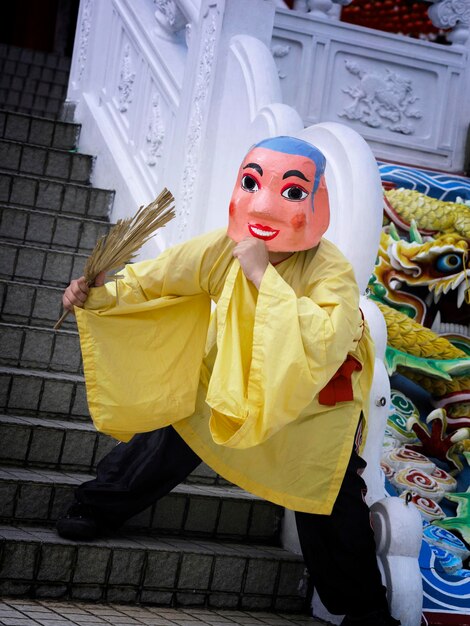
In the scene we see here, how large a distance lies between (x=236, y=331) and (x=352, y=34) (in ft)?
13.2

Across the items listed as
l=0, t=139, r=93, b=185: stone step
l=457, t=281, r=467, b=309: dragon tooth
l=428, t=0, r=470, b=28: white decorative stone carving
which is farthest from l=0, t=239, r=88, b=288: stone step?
l=428, t=0, r=470, b=28: white decorative stone carving

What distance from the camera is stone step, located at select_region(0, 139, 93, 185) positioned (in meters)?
6.81

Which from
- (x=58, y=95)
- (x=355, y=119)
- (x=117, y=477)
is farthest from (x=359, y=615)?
(x=58, y=95)

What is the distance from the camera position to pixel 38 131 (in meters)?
7.43

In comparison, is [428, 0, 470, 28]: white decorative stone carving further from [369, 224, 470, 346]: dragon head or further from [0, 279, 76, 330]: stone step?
[0, 279, 76, 330]: stone step

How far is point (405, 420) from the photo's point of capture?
194 inches

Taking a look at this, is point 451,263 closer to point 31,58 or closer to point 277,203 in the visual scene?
point 277,203

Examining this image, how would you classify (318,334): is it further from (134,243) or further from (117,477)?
(117,477)

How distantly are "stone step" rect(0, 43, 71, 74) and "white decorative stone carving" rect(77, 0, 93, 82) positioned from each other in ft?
4.65

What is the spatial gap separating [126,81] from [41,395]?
297cm

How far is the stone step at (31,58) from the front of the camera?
31.2ft

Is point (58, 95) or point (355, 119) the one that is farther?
point (58, 95)

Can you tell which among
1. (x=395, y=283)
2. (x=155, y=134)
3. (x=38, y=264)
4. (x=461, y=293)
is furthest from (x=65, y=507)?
(x=155, y=134)

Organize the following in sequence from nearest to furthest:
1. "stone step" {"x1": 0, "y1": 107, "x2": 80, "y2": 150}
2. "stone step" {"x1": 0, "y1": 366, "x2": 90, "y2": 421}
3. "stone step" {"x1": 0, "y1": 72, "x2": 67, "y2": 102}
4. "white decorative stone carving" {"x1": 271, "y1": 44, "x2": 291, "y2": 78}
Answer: "stone step" {"x1": 0, "y1": 366, "x2": 90, "y2": 421}
"white decorative stone carving" {"x1": 271, "y1": 44, "x2": 291, "y2": 78}
"stone step" {"x1": 0, "y1": 107, "x2": 80, "y2": 150}
"stone step" {"x1": 0, "y1": 72, "x2": 67, "y2": 102}
